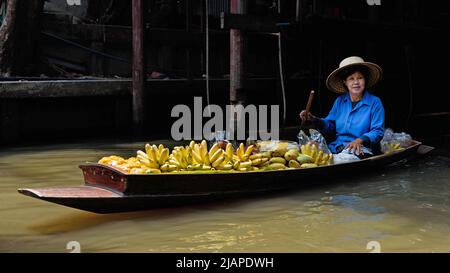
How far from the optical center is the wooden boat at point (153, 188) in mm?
4348

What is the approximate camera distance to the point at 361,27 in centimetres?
848

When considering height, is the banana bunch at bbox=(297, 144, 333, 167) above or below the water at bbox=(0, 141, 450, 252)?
above

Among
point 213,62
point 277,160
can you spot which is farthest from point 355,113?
point 213,62

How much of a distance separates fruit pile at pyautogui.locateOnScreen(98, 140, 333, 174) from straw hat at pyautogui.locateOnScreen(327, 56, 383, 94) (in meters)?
0.87

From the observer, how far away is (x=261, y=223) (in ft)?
15.3

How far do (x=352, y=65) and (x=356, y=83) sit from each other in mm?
198

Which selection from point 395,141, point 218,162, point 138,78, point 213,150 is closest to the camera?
point 218,162

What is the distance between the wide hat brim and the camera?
19.5 feet

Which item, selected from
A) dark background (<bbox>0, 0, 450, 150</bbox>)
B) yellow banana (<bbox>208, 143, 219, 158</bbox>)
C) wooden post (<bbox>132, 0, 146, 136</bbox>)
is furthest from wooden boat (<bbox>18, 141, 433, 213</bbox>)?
wooden post (<bbox>132, 0, 146, 136</bbox>)

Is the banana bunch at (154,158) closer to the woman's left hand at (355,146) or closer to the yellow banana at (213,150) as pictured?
the yellow banana at (213,150)

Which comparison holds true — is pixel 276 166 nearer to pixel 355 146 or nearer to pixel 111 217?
pixel 355 146

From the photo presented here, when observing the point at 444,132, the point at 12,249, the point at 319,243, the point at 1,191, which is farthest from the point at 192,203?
the point at 444,132

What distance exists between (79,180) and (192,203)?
1802 mm

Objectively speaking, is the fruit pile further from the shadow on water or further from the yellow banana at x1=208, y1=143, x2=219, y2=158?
the shadow on water
